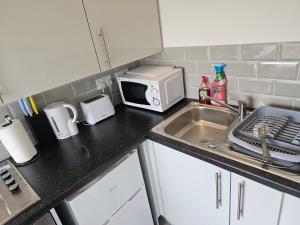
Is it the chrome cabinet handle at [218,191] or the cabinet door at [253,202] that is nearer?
the cabinet door at [253,202]

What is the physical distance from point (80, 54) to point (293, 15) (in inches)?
42.9

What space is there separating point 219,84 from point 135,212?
98cm

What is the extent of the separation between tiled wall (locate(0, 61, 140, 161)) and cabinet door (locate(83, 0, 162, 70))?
1.10 ft

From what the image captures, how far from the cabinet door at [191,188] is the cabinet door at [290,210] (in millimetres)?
234

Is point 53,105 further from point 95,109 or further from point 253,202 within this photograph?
point 253,202

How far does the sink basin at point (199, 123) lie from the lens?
141cm

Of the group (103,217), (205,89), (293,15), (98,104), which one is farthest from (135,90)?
(293,15)

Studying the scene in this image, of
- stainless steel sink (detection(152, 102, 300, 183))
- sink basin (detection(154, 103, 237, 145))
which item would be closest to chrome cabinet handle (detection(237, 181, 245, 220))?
stainless steel sink (detection(152, 102, 300, 183))

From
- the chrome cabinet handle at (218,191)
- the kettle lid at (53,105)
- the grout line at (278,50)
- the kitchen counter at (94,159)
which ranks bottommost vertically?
the chrome cabinet handle at (218,191)

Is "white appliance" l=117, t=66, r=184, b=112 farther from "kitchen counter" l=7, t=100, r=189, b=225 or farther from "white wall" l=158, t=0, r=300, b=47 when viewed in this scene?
"white wall" l=158, t=0, r=300, b=47

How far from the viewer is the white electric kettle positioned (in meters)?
1.30

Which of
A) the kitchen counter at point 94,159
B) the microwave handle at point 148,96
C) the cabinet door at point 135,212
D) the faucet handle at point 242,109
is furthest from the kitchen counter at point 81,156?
the faucet handle at point 242,109

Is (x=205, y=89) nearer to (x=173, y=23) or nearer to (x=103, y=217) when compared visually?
(x=173, y=23)

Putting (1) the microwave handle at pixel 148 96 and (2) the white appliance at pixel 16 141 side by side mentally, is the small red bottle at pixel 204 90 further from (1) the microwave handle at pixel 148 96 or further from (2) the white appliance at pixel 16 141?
(2) the white appliance at pixel 16 141
